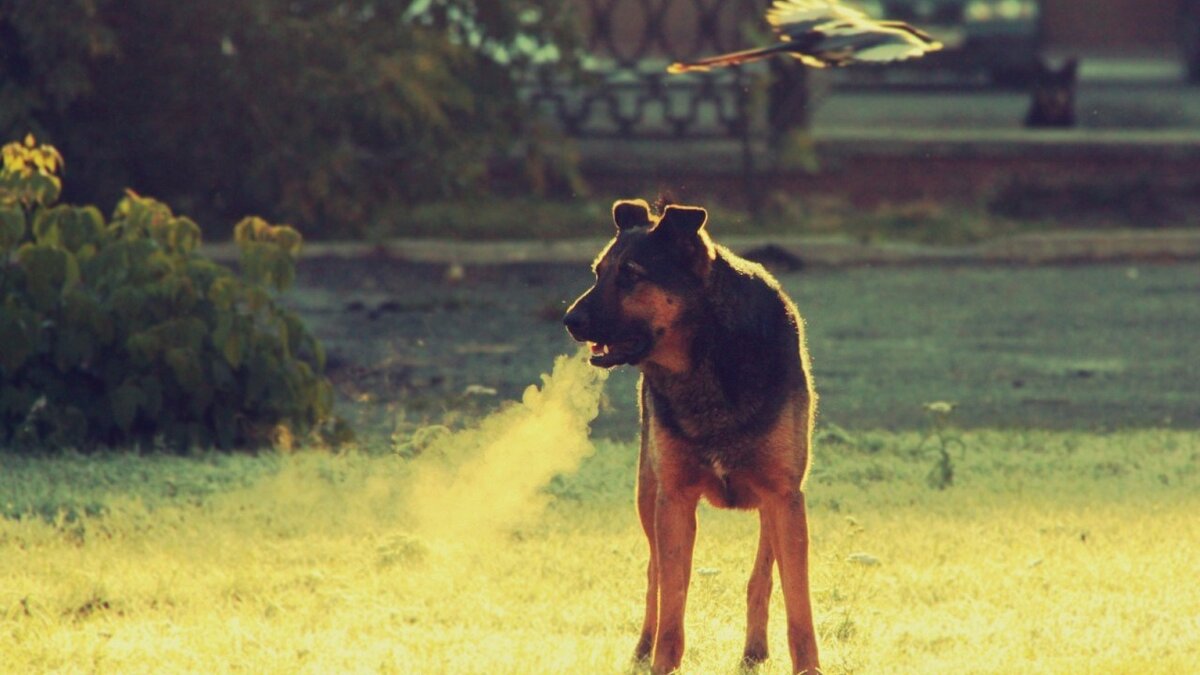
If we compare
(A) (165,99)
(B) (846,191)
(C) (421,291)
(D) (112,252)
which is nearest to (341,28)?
(A) (165,99)

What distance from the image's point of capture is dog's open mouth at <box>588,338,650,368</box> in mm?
4324

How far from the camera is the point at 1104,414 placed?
29.1ft

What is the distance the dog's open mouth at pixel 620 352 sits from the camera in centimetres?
432

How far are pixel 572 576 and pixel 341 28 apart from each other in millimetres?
9488

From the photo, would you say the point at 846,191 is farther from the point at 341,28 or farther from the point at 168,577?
the point at 168,577

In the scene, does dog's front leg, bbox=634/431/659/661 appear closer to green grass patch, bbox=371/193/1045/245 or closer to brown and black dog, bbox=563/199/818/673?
brown and black dog, bbox=563/199/818/673

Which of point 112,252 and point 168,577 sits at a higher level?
point 112,252

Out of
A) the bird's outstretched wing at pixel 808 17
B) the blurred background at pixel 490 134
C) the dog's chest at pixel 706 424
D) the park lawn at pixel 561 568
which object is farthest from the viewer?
the blurred background at pixel 490 134

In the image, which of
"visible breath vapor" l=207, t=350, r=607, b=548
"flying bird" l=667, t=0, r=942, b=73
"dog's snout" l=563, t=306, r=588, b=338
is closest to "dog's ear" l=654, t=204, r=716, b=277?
"dog's snout" l=563, t=306, r=588, b=338

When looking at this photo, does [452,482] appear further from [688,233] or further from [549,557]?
[688,233]

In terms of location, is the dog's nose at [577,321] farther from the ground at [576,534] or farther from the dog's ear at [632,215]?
the ground at [576,534]

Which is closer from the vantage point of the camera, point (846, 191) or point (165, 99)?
point (165, 99)

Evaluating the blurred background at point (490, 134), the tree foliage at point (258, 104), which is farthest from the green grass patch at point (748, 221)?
the tree foliage at point (258, 104)

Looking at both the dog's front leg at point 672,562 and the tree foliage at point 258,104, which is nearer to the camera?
the dog's front leg at point 672,562
